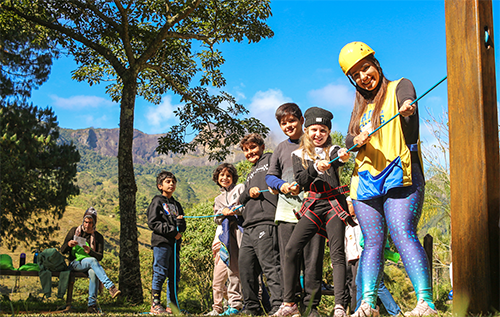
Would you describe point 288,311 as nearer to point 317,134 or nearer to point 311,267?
point 311,267

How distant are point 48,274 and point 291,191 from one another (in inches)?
141

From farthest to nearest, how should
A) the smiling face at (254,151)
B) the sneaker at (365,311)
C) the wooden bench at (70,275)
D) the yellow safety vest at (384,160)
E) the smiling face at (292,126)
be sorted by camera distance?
the wooden bench at (70,275) → the smiling face at (254,151) → the smiling face at (292,126) → the yellow safety vest at (384,160) → the sneaker at (365,311)

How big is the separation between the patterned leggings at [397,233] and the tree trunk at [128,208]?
5.41 metres

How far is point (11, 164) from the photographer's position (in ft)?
28.7

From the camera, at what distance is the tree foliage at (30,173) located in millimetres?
8906

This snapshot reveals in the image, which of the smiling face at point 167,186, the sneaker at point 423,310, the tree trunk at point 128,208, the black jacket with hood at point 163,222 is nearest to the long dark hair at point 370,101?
the sneaker at point 423,310

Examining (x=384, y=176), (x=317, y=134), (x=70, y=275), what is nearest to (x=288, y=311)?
(x=384, y=176)

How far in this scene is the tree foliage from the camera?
8.91 metres

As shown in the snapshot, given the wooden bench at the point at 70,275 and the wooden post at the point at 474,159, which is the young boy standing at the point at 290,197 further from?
the wooden bench at the point at 70,275

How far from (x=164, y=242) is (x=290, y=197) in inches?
79.6

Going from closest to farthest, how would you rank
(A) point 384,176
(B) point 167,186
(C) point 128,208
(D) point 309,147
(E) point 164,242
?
(A) point 384,176, (D) point 309,147, (E) point 164,242, (B) point 167,186, (C) point 128,208

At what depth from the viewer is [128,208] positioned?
290 inches

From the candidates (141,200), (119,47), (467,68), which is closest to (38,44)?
(119,47)

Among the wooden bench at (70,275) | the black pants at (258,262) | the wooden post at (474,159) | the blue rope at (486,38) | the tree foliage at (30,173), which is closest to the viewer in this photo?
the wooden post at (474,159)
